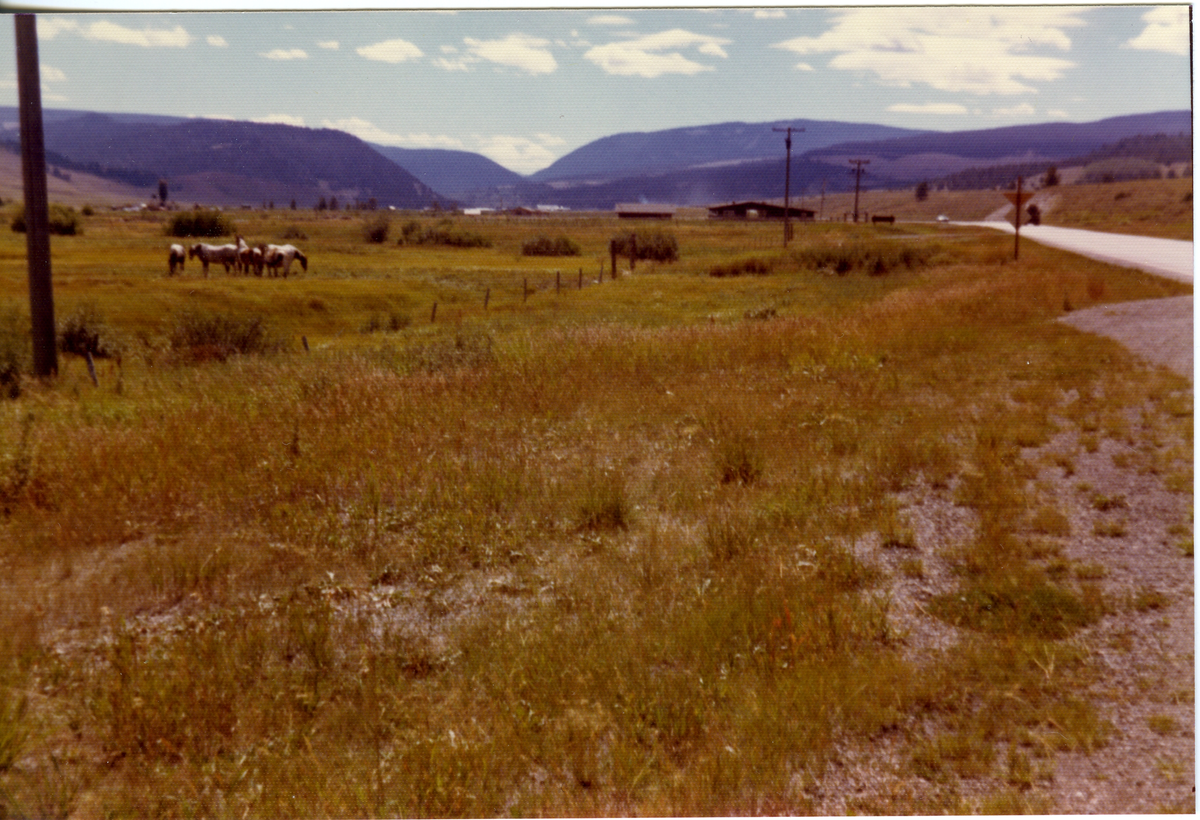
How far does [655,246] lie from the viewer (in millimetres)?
57875

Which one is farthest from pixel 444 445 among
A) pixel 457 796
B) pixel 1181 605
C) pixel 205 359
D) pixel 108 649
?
pixel 205 359

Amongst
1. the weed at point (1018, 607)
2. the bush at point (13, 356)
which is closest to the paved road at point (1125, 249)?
the weed at point (1018, 607)

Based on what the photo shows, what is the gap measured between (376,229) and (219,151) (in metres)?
51.2

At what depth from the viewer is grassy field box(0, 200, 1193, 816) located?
367 centimetres

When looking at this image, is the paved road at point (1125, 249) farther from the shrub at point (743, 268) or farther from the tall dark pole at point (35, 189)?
the tall dark pole at point (35, 189)

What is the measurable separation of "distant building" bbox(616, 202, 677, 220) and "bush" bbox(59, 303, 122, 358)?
103 m

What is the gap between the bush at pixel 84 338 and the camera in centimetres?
1867

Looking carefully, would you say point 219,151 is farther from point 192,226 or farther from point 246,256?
point 192,226

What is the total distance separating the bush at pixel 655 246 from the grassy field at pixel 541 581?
4457cm

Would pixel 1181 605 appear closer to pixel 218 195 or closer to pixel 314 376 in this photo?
pixel 314 376

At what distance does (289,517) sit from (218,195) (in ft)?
47.0

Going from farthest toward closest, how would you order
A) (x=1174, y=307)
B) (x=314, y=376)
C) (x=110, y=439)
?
(x=1174, y=307) < (x=314, y=376) < (x=110, y=439)

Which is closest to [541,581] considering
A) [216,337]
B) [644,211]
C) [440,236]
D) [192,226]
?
[216,337]

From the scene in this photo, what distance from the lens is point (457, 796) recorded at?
3.48 meters
